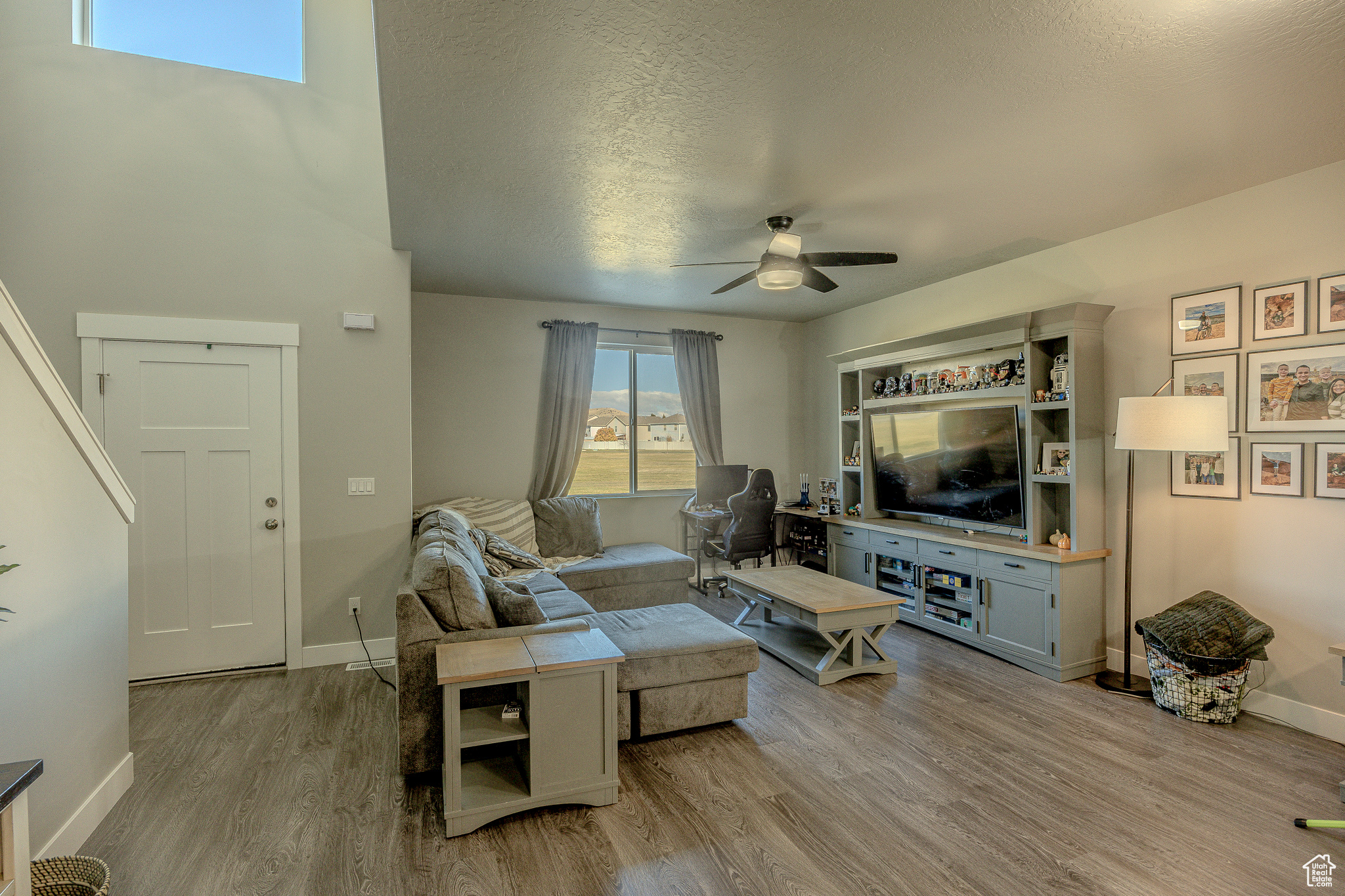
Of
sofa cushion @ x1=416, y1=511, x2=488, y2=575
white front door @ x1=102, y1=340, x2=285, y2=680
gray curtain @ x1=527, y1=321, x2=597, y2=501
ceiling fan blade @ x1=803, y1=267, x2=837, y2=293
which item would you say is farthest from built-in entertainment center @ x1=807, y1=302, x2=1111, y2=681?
white front door @ x1=102, y1=340, x2=285, y2=680

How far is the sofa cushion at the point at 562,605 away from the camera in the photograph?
3.44m

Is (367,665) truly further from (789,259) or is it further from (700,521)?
(789,259)

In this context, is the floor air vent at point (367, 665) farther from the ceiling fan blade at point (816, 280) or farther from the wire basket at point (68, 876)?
the ceiling fan blade at point (816, 280)

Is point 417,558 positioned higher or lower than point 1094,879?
higher

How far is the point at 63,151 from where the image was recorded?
11.4 feet

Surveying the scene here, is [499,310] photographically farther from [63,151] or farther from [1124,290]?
[1124,290]

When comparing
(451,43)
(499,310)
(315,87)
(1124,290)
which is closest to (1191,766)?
(1124,290)

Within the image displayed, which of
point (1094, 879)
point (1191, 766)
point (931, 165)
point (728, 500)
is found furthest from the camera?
point (728, 500)

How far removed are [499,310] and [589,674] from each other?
12.5 feet

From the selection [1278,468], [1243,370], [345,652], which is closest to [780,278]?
[1243,370]

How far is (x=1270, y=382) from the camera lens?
3.03 metres

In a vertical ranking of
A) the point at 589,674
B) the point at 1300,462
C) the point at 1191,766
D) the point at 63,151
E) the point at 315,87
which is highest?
the point at 315,87

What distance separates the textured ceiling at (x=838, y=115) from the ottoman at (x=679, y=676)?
7.21ft

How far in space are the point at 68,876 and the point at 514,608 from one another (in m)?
1.46
